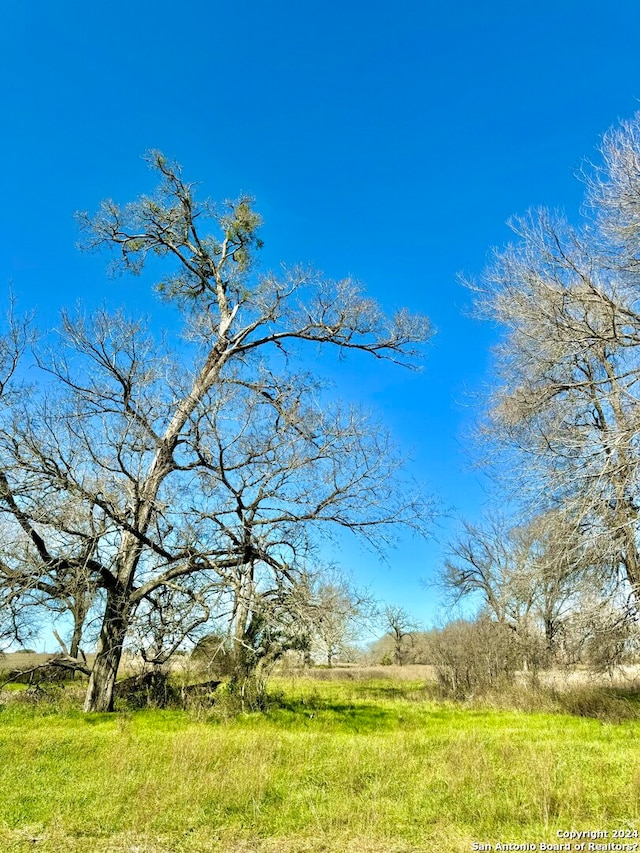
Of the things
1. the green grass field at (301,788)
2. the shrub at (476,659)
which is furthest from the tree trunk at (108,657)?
the shrub at (476,659)

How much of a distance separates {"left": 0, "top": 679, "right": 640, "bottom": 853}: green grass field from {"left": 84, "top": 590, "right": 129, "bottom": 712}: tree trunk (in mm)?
1521

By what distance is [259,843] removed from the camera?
430cm

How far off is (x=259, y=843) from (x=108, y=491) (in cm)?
792

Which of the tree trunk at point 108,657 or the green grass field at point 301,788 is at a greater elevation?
the tree trunk at point 108,657

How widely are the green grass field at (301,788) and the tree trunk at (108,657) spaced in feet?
4.99

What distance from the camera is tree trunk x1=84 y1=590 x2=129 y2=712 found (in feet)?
37.4

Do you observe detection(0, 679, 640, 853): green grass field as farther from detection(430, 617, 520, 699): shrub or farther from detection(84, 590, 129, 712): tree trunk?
detection(430, 617, 520, 699): shrub

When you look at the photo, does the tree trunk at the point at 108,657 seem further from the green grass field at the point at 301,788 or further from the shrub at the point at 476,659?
the shrub at the point at 476,659

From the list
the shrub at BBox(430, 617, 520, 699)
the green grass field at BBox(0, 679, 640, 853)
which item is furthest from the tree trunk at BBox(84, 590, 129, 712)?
the shrub at BBox(430, 617, 520, 699)

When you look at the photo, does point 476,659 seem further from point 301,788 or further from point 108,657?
point 301,788

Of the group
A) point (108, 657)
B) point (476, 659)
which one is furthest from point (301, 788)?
point (476, 659)

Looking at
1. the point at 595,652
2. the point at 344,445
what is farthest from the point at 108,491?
the point at 595,652

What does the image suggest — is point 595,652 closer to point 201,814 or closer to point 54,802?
point 201,814

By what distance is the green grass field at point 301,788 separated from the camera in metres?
4.40
